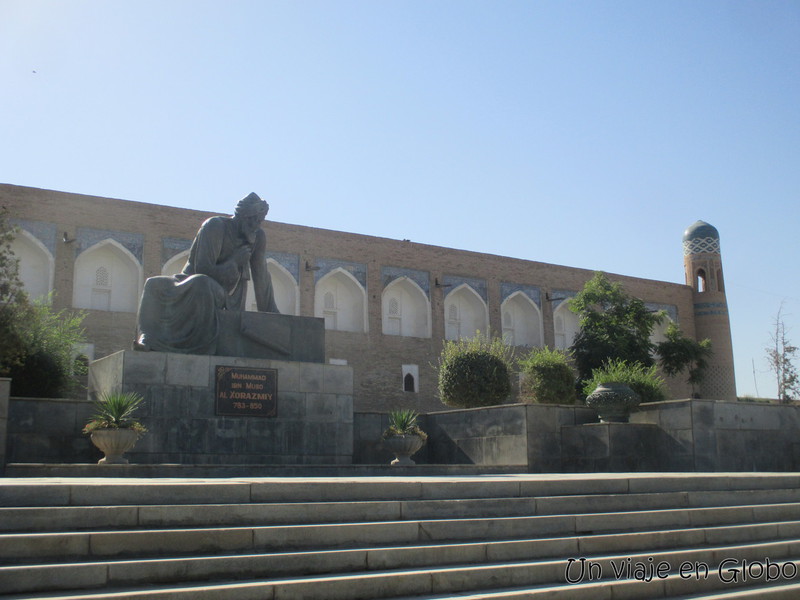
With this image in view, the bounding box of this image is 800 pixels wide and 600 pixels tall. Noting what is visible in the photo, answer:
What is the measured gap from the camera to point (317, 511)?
4.73 meters

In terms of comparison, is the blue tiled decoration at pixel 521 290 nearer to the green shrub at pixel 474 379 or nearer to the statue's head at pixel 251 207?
the green shrub at pixel 474 379

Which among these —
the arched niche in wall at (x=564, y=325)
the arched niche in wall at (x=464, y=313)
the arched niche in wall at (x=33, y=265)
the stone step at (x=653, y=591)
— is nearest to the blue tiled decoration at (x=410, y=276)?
the arched niche in wall at (x=464, y=313)

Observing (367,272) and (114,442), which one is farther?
(367,272)

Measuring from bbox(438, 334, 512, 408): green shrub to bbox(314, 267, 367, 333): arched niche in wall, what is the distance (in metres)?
11.1

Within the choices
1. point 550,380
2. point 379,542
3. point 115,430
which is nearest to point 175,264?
point 550,380

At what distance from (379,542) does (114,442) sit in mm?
3830

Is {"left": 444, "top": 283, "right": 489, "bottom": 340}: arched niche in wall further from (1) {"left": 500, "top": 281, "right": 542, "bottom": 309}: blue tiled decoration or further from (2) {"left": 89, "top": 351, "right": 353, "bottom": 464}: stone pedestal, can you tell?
(2) {"left": 89, "top": 351, "right": 353, "bottom": 464}: stone pedestal

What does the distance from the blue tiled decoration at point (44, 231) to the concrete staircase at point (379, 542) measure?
17.0 meters

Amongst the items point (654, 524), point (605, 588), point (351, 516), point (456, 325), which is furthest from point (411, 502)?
point (456, 325)

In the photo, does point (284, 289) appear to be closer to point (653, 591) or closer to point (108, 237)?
point (108, 237)

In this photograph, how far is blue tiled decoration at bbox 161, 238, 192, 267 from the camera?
22.1m

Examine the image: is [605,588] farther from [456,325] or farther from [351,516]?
[456,325]

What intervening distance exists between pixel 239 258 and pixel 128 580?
608cm

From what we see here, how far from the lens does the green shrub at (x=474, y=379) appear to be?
44.4 ft
